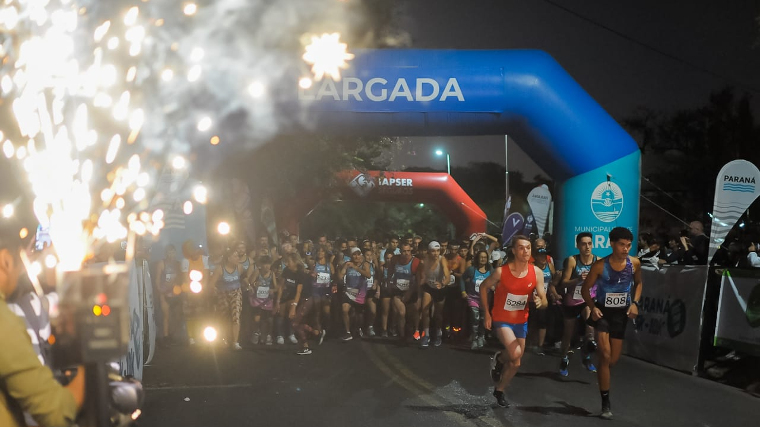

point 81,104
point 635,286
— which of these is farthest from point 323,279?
point 81,104

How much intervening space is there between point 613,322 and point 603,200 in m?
6.65

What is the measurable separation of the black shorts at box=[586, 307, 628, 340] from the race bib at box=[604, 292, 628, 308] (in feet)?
0.14

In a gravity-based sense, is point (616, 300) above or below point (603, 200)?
below

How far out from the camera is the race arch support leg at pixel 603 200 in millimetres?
14852

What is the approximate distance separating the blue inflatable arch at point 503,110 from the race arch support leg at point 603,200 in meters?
0.02

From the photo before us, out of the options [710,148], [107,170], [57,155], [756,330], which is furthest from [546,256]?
[710,148]

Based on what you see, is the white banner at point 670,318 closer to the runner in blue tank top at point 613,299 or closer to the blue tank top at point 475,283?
the blue tank top at point 475,283

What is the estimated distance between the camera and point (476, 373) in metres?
11.1

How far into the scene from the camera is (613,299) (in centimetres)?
869

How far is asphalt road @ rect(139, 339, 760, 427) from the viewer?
803cm

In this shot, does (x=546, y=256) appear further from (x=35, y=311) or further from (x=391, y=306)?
(x=35, y=311)

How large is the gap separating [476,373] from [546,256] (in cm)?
375

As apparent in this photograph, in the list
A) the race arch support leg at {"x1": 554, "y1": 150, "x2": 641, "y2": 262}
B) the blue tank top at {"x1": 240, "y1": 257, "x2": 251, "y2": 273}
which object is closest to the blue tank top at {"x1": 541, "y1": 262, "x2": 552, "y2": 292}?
A: the race arch support leg at {"x1": 554, "y1": 150, "x2": 641, "y2": 262}

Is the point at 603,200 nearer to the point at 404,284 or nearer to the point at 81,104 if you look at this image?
the point at 404,284
